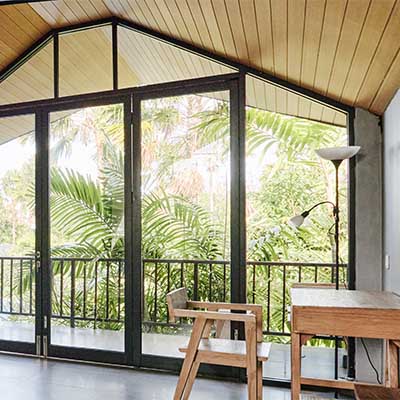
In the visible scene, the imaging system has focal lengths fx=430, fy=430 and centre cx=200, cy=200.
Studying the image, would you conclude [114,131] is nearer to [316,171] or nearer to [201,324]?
[201,324]

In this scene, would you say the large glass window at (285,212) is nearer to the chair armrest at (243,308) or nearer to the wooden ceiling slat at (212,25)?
the wooden ceiling slat at (212,25)

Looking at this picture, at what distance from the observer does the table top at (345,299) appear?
8.03ft

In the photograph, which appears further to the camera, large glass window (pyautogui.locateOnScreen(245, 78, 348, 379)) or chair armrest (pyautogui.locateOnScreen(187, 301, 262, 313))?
large glass window (pyautogui.locateOnScreen(245, 78, 348, 379))

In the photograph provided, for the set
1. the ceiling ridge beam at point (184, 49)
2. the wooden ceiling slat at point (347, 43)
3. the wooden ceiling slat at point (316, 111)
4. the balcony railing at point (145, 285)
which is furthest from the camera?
the balcony railing at point (145, 285)

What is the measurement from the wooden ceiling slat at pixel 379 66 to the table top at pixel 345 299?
1357 mm

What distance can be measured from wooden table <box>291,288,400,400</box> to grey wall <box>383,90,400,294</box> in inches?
11.7

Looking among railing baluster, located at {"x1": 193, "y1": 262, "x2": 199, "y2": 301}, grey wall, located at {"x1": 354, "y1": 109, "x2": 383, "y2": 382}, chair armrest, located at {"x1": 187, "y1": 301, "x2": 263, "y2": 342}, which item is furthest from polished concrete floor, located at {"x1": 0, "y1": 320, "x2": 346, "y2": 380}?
chair armrest, located at {"x1": 187, "y1": 301, "x2": 263, "y2": 342}

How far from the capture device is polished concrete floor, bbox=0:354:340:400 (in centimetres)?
316

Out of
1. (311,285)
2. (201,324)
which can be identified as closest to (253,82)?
(311,285)

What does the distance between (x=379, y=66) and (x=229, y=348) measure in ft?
6.50

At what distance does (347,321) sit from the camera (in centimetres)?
239

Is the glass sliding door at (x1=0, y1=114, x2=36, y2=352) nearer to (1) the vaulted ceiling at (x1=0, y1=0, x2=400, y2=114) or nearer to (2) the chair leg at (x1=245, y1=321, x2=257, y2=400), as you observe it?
(1) the vaulted ceiling at (x1=0, y1=0, x2=400, y2=114)

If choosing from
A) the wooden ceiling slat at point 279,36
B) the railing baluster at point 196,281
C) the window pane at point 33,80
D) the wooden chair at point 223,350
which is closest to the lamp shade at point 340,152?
the wooden ceiling slat at point 279,36

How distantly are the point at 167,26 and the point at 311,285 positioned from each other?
2.46 metres
